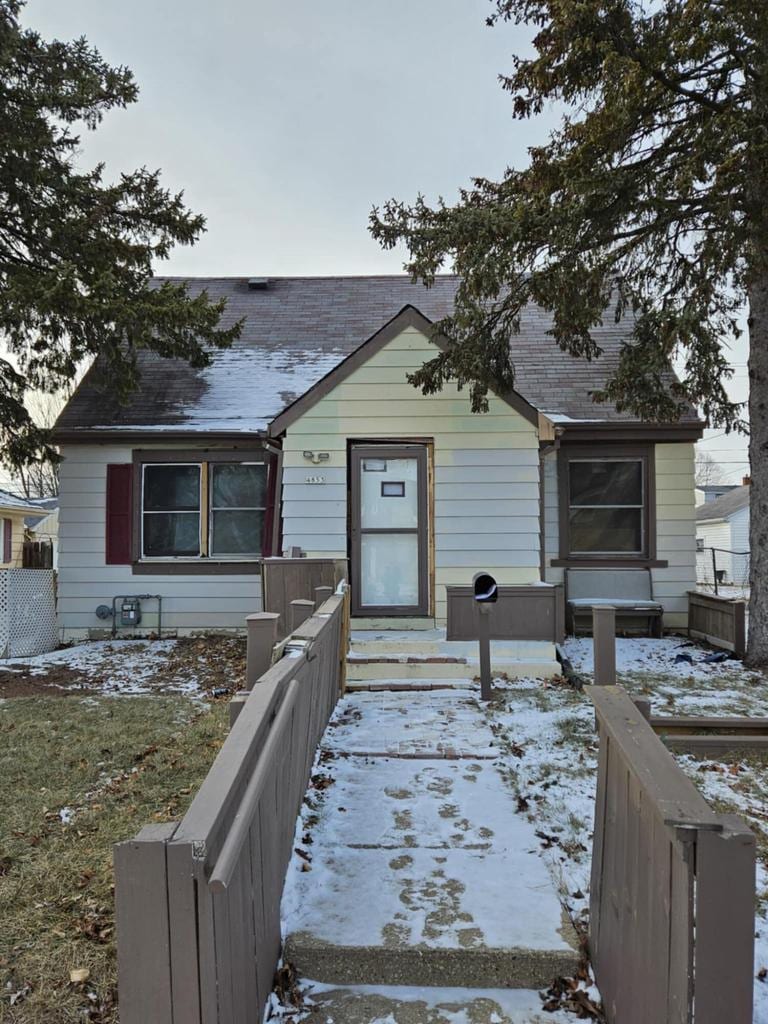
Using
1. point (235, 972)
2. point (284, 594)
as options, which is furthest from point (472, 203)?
point (235, 972)

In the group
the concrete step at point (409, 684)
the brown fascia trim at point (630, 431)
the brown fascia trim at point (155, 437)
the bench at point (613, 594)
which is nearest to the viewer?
the concrete step at point (409, 684)

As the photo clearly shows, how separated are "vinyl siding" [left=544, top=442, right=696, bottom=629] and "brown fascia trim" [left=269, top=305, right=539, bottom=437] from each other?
2251 mm

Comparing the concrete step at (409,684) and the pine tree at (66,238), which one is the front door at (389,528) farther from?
the pine tree at (66,238)

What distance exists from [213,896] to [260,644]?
190 centimetres

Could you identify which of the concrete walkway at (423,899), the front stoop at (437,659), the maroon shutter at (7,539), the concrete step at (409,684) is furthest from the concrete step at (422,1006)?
the maroon shutter at (7,539)

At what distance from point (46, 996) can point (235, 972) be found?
3.39ft

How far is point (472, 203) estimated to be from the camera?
7609 millimetres

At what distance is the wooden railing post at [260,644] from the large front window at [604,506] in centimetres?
702

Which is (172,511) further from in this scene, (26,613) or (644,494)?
(644,494)

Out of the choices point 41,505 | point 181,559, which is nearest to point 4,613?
point 181,559

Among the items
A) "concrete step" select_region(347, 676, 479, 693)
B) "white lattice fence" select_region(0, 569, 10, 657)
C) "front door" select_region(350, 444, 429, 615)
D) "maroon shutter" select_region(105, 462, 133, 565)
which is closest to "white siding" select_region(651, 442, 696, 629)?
"front door" select_region(350, 444, 429, 615)

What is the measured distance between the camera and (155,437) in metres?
9.40

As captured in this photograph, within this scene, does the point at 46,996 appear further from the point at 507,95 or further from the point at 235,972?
the point at 507,95

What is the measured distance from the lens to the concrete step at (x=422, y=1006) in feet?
7.14
